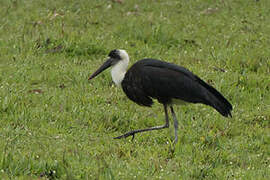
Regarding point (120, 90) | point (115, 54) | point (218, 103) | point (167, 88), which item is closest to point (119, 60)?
point (115, 54)

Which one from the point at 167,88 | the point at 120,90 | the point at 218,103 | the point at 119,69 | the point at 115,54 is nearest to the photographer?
the point at 218,103

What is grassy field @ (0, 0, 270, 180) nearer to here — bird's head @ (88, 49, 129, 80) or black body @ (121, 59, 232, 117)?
black body @ (121, 59, 232, 117)

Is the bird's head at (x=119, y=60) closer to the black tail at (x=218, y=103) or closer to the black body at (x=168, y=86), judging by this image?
the black body at (x=168, y=86)

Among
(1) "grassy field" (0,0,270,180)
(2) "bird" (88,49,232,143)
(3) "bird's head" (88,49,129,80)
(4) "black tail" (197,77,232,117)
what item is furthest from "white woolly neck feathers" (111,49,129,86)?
(4) "black tail" (197,77,232,117)

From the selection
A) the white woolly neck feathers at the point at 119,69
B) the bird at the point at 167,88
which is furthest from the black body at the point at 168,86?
the white woolly neck feathers at the point at 119,69

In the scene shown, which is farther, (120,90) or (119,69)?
(120,90)

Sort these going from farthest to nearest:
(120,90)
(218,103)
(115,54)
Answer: (120,90) → (115,54) → (218,103)

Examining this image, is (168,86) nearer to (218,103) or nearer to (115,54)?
(218,103)

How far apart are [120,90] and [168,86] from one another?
1800 millimetres

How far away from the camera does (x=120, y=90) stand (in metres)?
8.12

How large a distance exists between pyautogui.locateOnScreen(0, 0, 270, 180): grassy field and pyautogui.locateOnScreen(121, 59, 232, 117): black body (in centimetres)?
47

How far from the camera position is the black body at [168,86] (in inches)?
250

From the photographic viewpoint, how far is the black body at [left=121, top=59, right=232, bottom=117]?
6.36 m

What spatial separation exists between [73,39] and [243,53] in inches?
118
